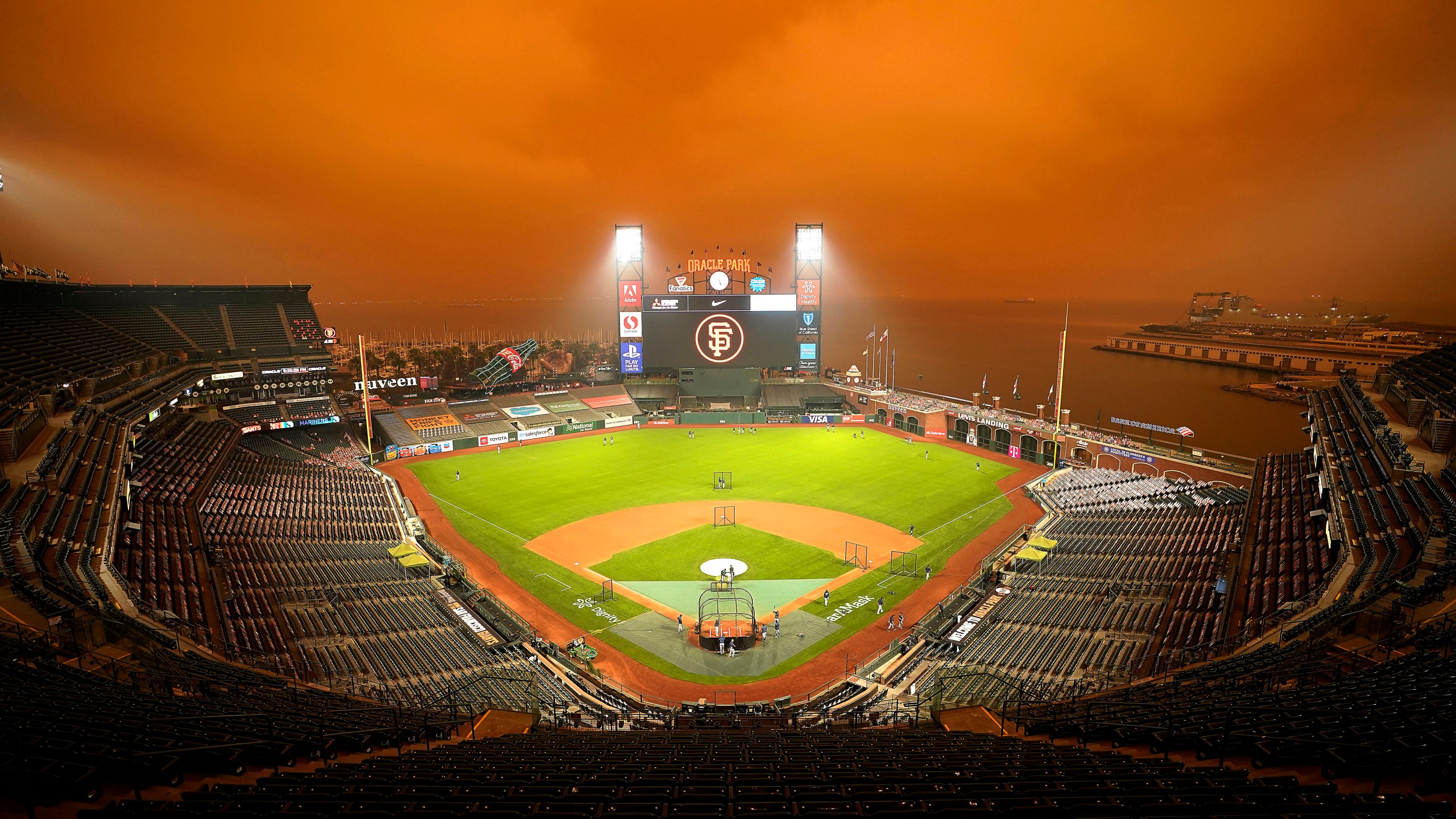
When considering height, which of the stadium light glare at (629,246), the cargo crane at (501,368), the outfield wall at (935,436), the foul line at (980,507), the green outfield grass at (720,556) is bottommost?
the green outfield grass at (720,556)

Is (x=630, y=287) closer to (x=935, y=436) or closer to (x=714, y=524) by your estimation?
(x=935, y=436)

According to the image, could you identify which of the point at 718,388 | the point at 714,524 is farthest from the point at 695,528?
the point at 718,388

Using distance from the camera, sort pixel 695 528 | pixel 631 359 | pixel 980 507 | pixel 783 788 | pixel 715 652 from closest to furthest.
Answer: pixel 783 788 < pixel 715 652 < pixel 695 528 < pixel 980 507 < pixel 631 359

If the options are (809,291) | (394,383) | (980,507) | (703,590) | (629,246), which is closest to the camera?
(703,590)

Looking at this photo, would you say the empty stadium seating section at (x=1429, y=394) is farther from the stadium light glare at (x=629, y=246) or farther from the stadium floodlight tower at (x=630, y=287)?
the stadium light glare at (x=629, y=246)

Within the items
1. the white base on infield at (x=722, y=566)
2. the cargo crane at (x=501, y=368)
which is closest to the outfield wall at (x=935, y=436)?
the cargo crane at (x=501, y=368)

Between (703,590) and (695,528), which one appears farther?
(695,528)

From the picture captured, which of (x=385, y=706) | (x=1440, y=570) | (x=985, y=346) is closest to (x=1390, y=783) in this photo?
(x=1440, y=570)
